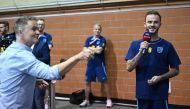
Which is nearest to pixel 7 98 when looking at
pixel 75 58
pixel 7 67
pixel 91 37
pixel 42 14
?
pixel 7 67

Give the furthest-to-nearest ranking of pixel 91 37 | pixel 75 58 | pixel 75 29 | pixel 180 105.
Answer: pixel 75 29, pixel 91 37, pixel 180 105, pixel 75 58

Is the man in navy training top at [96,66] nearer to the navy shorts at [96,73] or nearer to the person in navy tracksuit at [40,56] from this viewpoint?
the navy shorts at [96,73]

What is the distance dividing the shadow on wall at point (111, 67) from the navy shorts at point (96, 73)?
260 millimetres

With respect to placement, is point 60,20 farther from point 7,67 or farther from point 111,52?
point 7,67

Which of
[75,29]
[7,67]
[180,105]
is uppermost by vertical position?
[75,29]

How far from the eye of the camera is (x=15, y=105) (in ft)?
8.05

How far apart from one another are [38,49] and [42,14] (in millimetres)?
3251

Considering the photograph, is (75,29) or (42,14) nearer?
(75,29)

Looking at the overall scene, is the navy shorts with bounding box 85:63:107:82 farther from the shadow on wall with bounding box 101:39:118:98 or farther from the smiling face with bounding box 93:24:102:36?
the smiling face with bounding box 93:24:102:36

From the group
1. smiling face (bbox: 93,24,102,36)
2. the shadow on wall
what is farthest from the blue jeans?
the shadow on wall

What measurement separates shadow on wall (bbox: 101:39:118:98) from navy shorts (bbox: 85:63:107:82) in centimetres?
26

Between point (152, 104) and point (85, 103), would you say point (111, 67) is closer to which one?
point (85, 103)

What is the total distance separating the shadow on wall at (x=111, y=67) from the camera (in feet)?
21.1

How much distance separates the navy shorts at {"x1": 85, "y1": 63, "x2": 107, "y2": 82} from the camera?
623cm
